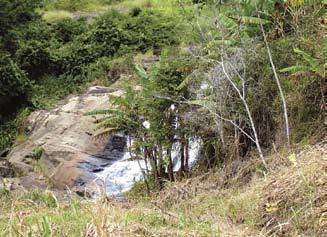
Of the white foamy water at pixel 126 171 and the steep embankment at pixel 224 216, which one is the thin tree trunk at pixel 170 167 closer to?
the white foamy water at pixel 126 171

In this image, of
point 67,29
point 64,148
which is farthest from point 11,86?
point 67,29

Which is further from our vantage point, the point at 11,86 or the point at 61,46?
the point at 61,46

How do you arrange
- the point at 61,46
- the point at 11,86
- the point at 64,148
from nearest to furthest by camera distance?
1. the point at 64,148
2. the point at 11,86
3. the point at 61,46

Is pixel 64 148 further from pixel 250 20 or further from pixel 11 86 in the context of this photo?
pixel 250 20

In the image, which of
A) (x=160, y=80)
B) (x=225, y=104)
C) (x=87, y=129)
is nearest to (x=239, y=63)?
(x=225, y=104)

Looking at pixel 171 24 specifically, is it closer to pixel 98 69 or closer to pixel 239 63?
pixel 98 69

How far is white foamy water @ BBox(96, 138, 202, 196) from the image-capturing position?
1158 cm

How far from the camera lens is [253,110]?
10320mm

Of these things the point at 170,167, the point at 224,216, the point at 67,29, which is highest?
the point at 224,216

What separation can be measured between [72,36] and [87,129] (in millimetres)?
8960

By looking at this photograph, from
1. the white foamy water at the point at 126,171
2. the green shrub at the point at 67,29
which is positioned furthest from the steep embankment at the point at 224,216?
the green shrub at the point at 67,29

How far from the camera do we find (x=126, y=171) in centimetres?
1395

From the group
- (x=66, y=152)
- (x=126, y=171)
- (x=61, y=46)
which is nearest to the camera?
(x=126, y=171)

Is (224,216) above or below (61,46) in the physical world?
above
